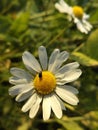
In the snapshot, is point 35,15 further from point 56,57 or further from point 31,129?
point 56,57

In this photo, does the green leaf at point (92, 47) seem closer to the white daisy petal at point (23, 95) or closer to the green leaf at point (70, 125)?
the green leaf at point (70, 125)

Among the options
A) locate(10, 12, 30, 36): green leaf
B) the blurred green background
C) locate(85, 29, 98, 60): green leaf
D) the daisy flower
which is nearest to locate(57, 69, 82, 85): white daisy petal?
the daisy flower

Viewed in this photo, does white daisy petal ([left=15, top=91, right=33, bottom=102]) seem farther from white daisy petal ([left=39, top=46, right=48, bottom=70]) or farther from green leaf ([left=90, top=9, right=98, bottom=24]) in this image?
green leaf ([left=90, top=9, right=98, bottom=24])

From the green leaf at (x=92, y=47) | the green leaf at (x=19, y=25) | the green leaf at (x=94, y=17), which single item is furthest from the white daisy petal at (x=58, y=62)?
the green leaf at (x=94, y=17)

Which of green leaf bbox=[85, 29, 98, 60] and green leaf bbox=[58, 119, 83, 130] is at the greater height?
green leaf bbox=[85, 29, 98, 60]

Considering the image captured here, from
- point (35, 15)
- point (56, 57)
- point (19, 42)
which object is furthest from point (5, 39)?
point (56, 57)

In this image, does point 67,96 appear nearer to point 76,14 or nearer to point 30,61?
point 30,61

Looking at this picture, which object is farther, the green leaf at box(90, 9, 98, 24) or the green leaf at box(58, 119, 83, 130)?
the green leaf at box(90, 9, 98, 24)

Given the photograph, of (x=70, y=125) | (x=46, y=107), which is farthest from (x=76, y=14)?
(x=46, y=107)
